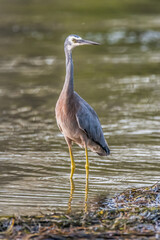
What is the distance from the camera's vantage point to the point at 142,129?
11523 mm

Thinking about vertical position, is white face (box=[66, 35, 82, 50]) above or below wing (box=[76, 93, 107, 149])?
above

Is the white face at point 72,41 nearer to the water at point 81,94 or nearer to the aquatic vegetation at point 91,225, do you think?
the water at point 81,94

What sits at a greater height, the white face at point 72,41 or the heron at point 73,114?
the white face at point 72,41

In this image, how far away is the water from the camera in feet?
27.4

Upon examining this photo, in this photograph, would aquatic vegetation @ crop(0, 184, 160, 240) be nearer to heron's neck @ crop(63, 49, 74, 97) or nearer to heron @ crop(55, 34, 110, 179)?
heron @ crop(55, 34, 110, 179)

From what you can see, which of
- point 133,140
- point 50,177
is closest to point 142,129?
Result: point 133,140

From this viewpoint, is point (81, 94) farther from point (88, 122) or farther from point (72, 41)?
point (72, 41)

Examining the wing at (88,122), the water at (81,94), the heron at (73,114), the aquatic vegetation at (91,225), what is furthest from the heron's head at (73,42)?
the aquatic vegetation at (91,225)

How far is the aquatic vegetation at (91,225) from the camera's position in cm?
576

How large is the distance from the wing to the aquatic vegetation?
6.56 ft

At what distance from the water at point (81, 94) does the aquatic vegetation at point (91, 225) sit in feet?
2.77

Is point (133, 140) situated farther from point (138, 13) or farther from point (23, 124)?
point (138, 13)

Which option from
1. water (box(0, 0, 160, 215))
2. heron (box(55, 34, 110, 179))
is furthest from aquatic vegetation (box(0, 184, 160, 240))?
heron (box(55, 34, 110, 179))

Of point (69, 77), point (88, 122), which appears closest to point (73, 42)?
point (69, 77)
